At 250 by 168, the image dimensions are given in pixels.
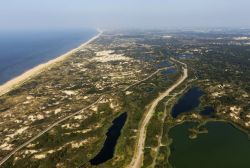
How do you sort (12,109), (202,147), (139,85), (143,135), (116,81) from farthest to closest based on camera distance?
(116,81) < (139,85) < (12,109) < (143,135) < (202,147)

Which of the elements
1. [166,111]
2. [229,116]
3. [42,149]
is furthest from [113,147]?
[229,116]

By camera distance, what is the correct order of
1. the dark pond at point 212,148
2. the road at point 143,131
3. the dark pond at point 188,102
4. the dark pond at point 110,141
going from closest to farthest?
the dark pond at point 212,148 < the road at point 143,131 < the dark pond at point 110,141 < the dark pond at point 188,102

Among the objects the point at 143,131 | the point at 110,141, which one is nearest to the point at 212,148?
the point at 143,131

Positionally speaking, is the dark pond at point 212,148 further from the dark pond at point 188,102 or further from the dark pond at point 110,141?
the dark pond at point 110,141

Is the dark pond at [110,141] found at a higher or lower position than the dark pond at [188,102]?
lower

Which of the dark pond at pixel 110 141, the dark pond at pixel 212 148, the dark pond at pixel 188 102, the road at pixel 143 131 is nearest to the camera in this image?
the dark pond at pixel 212 148

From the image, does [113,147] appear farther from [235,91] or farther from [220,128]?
[235,91]

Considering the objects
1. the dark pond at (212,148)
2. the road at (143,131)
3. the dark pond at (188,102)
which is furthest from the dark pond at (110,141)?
the dark pond at (188,102)


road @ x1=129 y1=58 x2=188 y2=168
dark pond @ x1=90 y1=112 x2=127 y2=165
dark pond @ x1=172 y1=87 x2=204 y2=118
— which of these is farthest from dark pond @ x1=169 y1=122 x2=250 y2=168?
dark pond @ x1=90 y1=112 x2=127 y2=165
